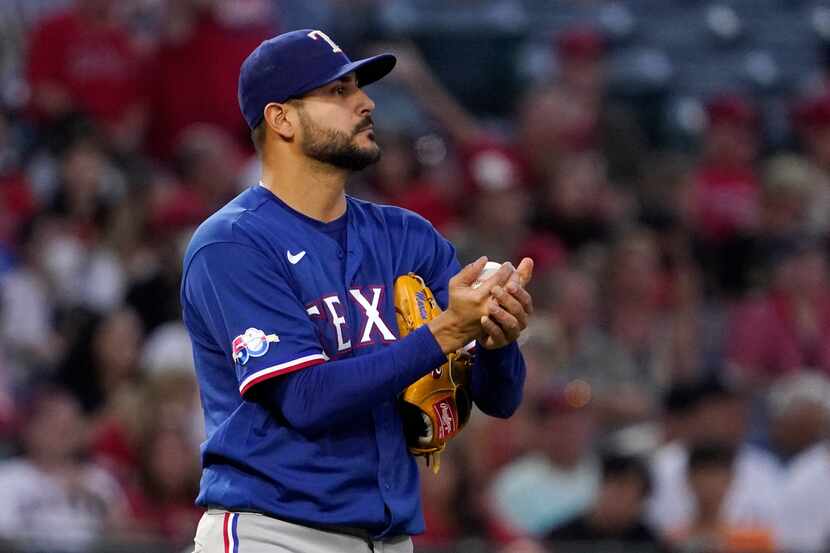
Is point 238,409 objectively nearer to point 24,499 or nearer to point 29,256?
point 24,499

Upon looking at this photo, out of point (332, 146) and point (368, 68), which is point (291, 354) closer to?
point (332, 146)

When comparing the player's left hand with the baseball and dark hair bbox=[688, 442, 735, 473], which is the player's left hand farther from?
dark hair bbox=[688, 442, 735, 473]

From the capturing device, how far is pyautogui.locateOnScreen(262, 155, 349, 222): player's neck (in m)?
3.62

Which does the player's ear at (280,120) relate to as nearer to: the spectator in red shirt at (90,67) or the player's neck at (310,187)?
the player's neck at (310,187)

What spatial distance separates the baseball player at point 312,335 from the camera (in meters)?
3.36

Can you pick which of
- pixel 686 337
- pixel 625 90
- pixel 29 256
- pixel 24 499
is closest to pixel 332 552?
pixel 24 499

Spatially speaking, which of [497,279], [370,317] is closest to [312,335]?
[370,317]

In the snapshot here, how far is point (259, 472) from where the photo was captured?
3.43 meters

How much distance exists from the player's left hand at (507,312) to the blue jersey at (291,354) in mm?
132

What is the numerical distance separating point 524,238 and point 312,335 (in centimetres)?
524

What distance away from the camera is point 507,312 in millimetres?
3361

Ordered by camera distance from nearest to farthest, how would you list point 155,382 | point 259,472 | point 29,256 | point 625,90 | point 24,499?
point 259,472 < point 24,499 < point 155,382 < point 29,256 < point 625,90

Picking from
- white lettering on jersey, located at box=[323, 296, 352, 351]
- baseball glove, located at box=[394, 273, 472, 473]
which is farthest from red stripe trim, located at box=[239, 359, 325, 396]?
baseball glove, located at box=[394, 273, 472, 473]

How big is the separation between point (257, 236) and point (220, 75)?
5.47 metres
